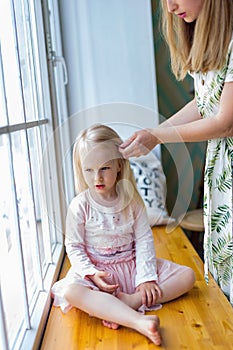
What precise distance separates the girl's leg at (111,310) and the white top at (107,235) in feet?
0.20

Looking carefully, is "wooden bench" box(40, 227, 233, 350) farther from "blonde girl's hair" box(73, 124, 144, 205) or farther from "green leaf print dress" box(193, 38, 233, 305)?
"blonde girl's hair" box(73, 124, 144, 205)

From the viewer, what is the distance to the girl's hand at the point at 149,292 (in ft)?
4.50

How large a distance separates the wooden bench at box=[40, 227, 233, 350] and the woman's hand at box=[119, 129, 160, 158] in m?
0.48

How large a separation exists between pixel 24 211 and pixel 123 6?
120 centimetres

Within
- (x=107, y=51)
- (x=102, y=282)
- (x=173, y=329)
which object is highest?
(x=107, y=51)

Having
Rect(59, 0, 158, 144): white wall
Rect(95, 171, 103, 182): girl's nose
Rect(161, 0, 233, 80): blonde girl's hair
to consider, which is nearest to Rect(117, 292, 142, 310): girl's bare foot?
Rect(95, 171, 103, 182): girl's nose

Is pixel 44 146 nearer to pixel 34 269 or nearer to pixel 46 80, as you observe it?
pixel 46 80

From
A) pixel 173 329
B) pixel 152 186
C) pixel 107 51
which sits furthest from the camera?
pixel 107 51

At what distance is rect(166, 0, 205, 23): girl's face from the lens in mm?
1156

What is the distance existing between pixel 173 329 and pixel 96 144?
1.78 feet

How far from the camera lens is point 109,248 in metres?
1.43

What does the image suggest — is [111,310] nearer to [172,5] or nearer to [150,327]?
[150,327]

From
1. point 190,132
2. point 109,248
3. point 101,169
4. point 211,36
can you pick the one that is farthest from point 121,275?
point 211,36

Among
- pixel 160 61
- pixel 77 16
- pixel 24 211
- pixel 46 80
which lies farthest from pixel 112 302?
pixel 160 61
